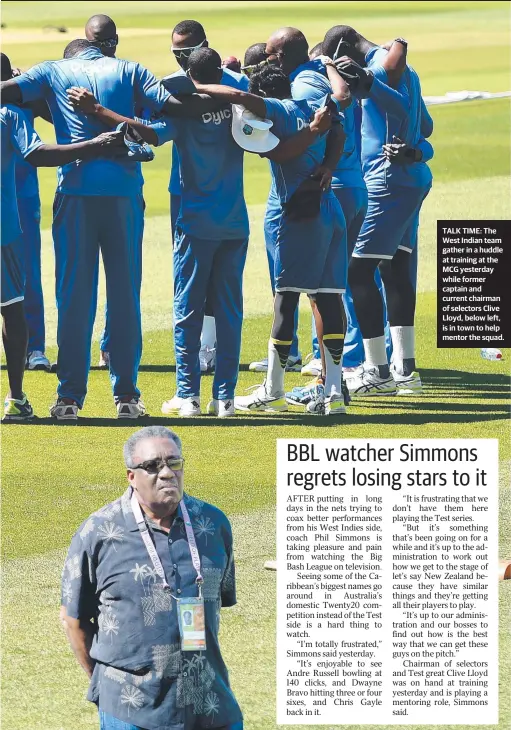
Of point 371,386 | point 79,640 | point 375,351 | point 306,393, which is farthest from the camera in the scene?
point 371,386

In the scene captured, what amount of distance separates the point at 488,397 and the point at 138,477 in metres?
6.41

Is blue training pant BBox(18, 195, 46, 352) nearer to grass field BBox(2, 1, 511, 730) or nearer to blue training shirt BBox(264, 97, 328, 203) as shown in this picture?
grass field BBox(2, 1, 511, 730)

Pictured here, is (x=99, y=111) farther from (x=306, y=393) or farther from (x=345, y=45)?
(x=306, y=393)

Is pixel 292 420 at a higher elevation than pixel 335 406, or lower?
lower

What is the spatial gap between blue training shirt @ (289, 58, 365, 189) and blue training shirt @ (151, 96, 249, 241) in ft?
1.70

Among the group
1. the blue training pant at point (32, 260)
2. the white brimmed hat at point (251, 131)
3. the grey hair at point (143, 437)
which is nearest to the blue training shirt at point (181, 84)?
the white brimmed hat at point (251, 131)

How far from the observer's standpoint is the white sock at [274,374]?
9.98m

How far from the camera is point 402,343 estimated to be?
1103 cm

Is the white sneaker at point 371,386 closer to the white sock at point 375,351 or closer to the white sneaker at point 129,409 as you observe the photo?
the white sock at point 375,351

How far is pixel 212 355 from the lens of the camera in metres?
11.7

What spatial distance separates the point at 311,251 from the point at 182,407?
118cm

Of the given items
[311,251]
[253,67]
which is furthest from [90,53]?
[311,251]

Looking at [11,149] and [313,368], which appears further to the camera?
[313,368]

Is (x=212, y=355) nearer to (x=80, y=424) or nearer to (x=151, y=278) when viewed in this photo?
(x=80, y=424)
